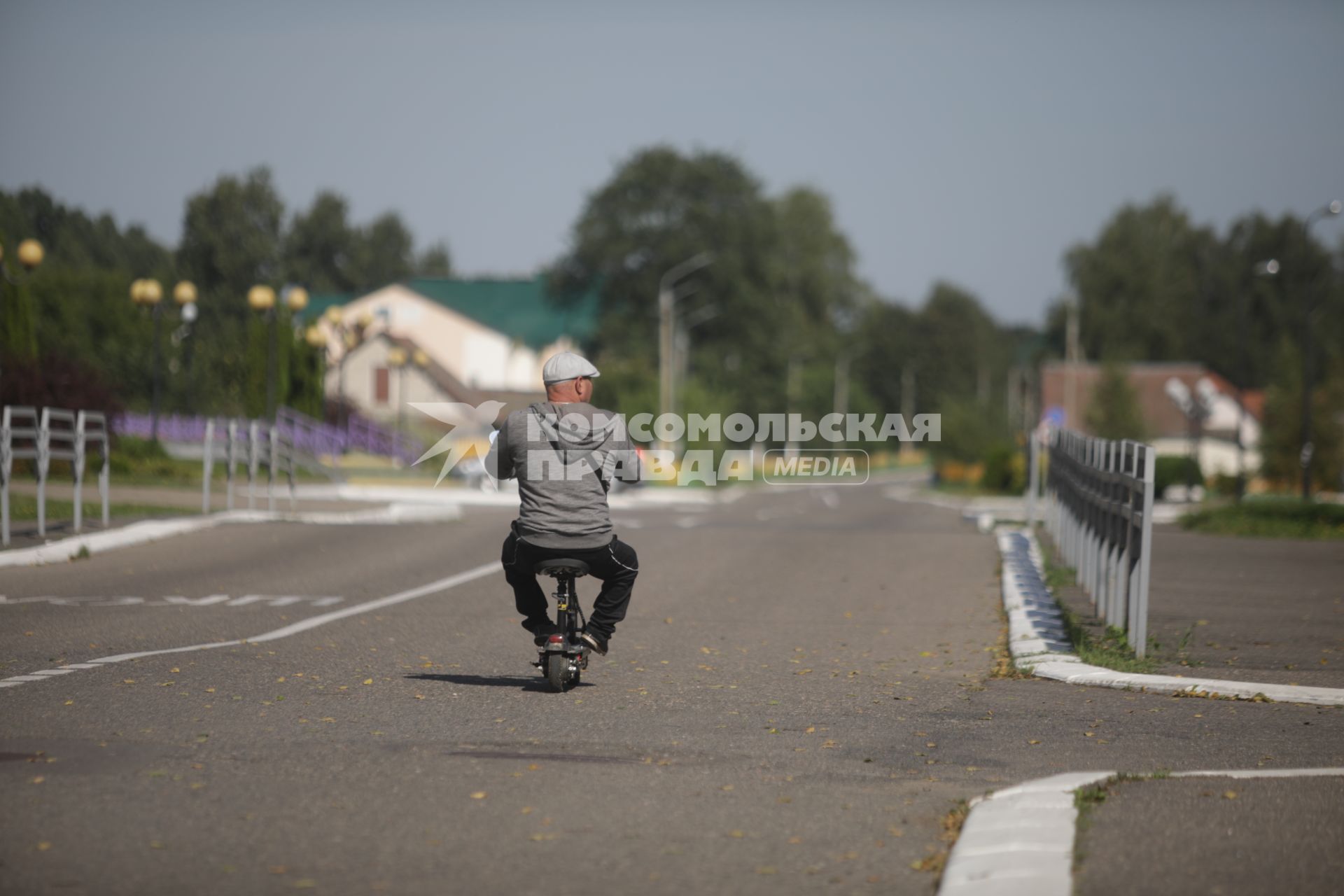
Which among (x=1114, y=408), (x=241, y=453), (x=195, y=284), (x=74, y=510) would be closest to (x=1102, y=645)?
(x=74, y=510)

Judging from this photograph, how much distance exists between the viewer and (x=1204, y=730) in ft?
25.8

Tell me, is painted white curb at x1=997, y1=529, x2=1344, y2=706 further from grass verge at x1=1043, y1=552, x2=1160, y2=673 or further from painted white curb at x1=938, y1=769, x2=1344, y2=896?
painted white curb at x1=938, y1=769, x2=1344, y2=896

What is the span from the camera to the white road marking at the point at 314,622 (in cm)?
907

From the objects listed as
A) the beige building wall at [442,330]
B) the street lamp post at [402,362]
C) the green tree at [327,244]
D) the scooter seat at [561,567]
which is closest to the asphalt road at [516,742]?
the scooter seat at [561,567]

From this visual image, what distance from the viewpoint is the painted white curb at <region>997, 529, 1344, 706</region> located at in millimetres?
8992

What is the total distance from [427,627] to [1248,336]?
117 meters

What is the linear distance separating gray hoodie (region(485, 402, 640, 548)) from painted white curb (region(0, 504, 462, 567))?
30.4 feet

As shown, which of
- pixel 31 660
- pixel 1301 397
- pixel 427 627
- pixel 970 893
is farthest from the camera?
pixel 1301 397

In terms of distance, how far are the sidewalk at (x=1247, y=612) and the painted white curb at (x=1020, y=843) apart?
4204mm

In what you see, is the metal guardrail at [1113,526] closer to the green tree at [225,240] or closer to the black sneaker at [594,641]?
the black sneaker at [594,641]

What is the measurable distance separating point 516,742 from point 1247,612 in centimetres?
903

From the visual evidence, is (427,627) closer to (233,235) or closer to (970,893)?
(970,893)

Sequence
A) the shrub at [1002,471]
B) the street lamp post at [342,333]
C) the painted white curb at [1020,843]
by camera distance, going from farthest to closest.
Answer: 1. the shrub at [1002,471]
2. the street lamp post at [342,333]
3. the painted white curb at [1020,843]

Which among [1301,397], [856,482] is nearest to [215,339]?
[856,482]
